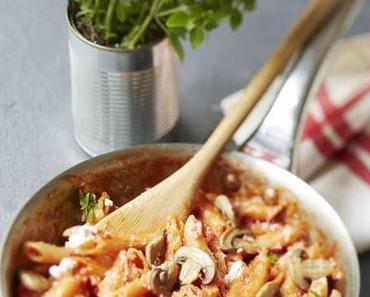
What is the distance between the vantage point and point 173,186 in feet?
2.57

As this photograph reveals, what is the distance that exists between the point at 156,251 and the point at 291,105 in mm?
233

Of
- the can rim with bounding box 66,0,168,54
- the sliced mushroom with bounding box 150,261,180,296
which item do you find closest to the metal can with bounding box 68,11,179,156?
the can rim with bounding box 66,0,168,54

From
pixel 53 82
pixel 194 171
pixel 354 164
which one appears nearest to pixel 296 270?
pixel 194 171

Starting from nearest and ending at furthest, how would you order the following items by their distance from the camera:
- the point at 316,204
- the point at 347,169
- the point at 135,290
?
1. the point at 135,290
2. the point at 316,204
3. the point at 347,169

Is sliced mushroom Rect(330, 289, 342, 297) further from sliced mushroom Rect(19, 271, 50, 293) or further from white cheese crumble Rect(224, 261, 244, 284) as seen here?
sliced mushroom Rect(19, 271, 50, 293)

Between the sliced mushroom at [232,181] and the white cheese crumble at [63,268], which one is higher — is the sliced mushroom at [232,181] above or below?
below

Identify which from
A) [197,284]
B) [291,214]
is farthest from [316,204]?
[197,284]

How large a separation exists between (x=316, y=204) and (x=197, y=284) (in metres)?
0.15

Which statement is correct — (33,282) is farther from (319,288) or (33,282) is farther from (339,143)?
(339,143)

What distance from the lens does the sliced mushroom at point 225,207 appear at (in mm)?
822

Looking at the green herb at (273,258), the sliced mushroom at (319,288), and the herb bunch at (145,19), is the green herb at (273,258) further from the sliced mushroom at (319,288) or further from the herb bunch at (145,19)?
the herb bunch at (145,19)

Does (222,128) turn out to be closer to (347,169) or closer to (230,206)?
(230,206)

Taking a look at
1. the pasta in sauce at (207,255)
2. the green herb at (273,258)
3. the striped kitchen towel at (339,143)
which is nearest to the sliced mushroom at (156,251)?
the pasta in sauce at (207,255)

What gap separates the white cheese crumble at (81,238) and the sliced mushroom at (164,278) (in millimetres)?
56
